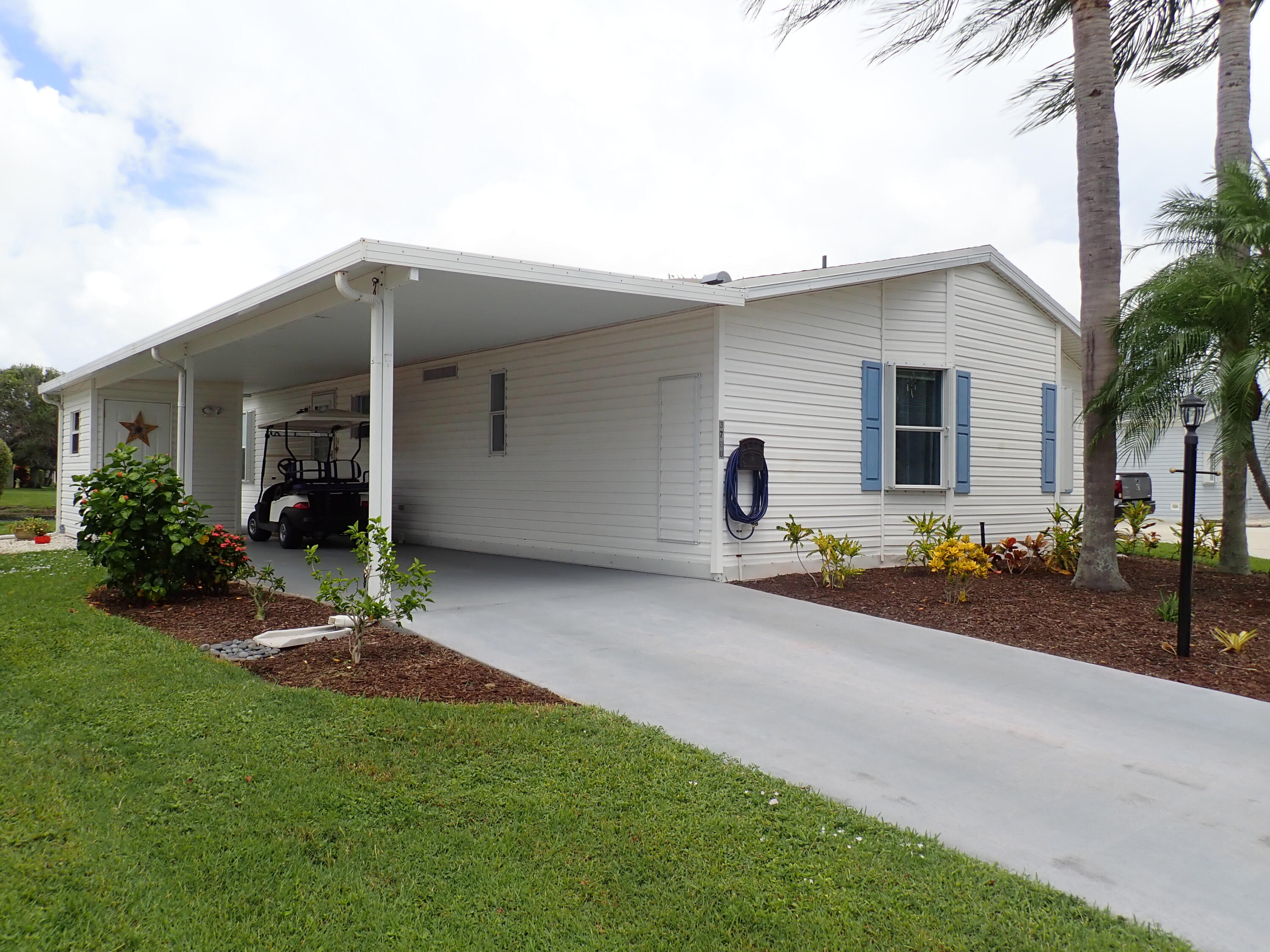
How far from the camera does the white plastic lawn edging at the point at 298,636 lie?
5.67 meters

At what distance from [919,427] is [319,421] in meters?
7.66

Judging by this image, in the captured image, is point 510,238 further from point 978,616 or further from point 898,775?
point 898,775

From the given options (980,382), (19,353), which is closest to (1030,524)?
(980,382)

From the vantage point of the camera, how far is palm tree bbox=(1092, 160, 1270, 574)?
6.71 m

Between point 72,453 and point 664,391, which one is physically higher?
point 664,391

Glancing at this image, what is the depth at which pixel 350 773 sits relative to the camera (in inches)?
140

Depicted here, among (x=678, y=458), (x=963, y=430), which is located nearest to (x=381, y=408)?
(x=678, y=458)

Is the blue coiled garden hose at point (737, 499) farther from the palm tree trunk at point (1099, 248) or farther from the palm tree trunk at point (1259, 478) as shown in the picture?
the palm tree trunk at point (1259, 478)

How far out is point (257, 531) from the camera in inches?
499

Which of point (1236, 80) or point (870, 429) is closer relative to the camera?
point (1236, 80)

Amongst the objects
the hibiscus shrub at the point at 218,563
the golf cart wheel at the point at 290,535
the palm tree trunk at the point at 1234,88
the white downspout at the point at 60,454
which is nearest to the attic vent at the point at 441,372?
the golf cart wheel at the point at 290,535

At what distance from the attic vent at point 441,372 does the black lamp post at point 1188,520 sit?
8.28 metres

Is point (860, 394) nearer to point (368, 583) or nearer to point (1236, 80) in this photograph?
point (1236, 80)

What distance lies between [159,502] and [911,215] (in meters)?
20.4
